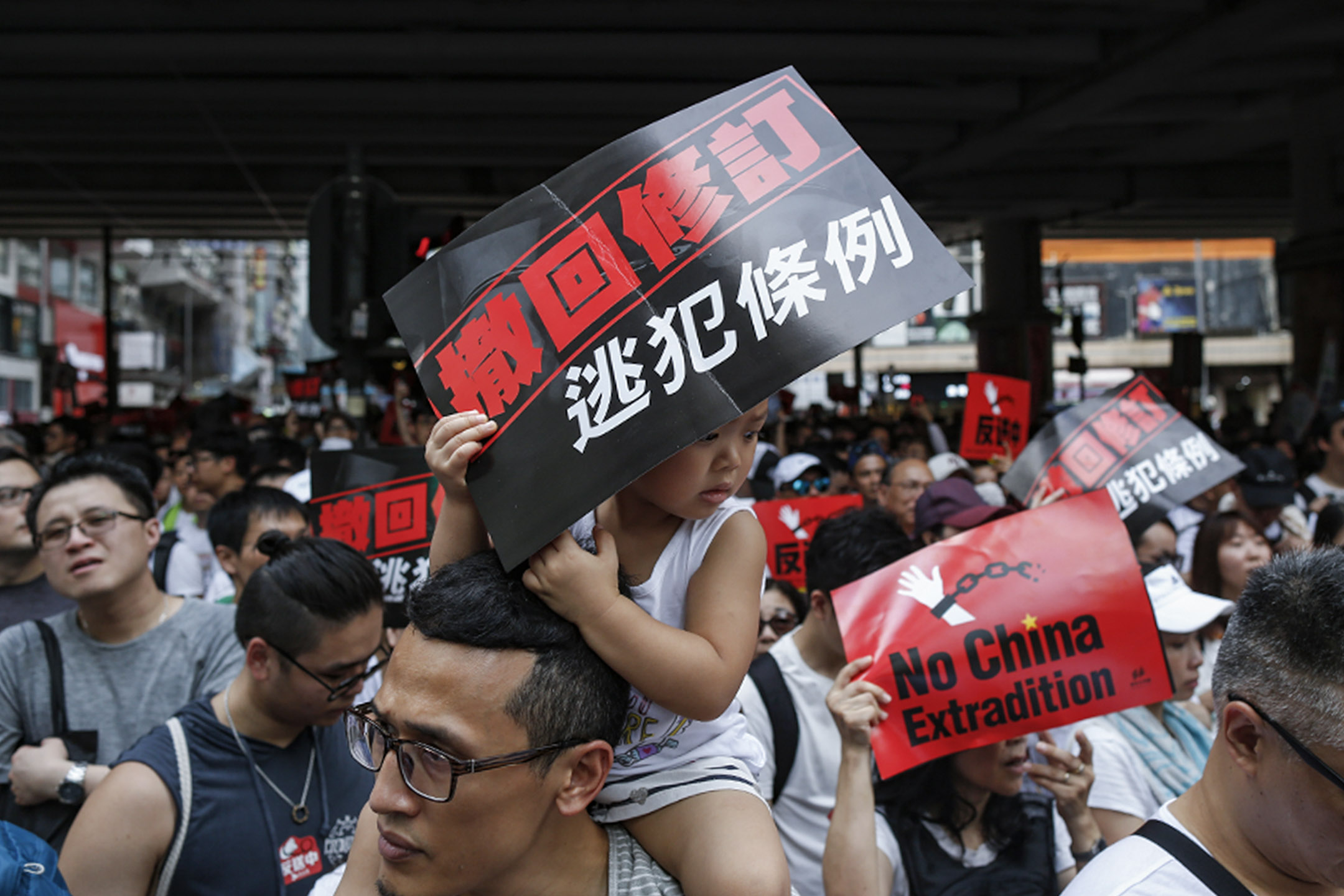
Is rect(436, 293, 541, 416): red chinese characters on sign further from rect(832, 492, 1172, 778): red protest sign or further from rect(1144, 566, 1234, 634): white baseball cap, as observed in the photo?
rect(1144, 566, 1234, 634): white baseball cap

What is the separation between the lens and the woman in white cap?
3.26 meters

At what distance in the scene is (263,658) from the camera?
284cm

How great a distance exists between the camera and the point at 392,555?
413 cm

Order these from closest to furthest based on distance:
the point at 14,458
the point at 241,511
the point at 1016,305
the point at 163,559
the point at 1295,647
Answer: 1. the point at 1295,647
2. the point at 241,511
3. the point at 14,458
4. the point at 163,559
5. the point at 1016,305

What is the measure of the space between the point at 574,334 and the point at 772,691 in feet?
5.77

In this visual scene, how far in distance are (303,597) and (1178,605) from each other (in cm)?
285

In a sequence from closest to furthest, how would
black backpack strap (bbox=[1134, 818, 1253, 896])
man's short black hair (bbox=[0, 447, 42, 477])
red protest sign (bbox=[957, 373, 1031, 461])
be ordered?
black backpack strap (bbox=[1134, 818, 1253, 896]) < man's short black hair (bbox=[0, 447, 42, 477]) < red protest sign (bbox=[957, 373, 1031, 461])

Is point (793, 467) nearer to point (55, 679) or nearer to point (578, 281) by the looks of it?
point (55, 679)

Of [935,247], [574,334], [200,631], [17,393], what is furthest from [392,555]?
[17,393]

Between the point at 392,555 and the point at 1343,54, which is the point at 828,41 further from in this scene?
the point at 392,555

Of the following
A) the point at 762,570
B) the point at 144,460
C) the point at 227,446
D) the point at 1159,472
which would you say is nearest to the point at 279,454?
the point at 227,446

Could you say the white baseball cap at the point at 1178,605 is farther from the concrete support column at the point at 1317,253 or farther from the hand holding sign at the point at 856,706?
the concrete support column at the point at 1317,253

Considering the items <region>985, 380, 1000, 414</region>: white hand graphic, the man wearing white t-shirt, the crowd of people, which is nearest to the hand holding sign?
the crowd of people

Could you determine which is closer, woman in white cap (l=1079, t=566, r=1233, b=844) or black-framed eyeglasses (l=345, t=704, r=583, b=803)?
black-framed eyeglasses (l=345, t=704, r=583, b=803)
